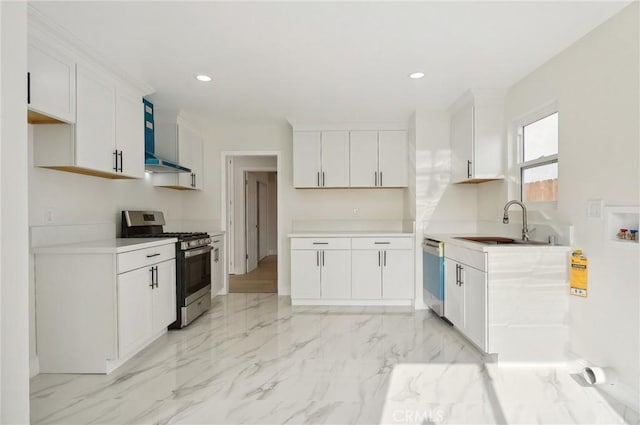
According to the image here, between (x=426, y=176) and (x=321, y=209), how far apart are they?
150 cm

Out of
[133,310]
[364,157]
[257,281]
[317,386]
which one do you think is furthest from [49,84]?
[257,281]

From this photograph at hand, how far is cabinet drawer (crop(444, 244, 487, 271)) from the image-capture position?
2688mm

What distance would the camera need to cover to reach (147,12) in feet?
6.87

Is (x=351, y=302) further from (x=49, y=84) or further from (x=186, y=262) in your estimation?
(x=49, y=84)

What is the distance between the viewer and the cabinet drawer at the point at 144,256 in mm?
2574

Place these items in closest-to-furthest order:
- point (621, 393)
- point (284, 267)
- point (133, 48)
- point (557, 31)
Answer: point (621, 393) < point (557, 31) < point (133, 48) < point (284, 267)

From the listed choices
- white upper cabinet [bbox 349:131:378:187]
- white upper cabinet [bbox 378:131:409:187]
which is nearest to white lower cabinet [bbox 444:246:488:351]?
white upper cabinet [bbox 378:131:409:187]

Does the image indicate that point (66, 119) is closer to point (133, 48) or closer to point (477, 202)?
point (133, 48)

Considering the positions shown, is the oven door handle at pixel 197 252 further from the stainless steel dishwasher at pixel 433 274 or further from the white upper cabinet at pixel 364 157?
the stainless steel dishwasher at pixel 433 274

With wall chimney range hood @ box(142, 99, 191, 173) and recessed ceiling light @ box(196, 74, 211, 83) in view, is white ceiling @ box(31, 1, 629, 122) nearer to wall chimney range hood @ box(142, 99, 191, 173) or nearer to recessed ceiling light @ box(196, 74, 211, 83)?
recessed ceiling light @ box(196, 74, 211, 83)
